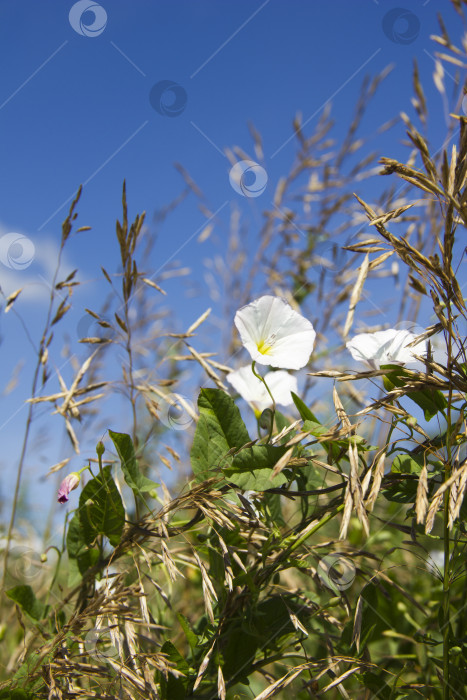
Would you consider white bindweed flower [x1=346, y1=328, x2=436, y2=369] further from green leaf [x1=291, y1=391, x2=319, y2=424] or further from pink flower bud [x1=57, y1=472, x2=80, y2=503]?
pink flower bud [x1=57, y1=472, x2=80, y2=503]

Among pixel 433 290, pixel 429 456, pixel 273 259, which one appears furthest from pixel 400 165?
pixel 273 259

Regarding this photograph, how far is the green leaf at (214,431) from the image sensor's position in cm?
70

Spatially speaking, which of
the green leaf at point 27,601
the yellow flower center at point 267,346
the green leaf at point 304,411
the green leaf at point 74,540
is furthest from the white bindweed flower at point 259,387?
the green leaf at point 27,601

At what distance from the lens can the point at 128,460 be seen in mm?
712

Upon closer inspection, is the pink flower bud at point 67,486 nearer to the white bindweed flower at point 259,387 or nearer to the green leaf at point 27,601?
the green leaf at point 27,601

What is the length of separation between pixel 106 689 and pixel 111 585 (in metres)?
0.11

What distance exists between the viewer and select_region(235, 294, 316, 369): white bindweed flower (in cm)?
80

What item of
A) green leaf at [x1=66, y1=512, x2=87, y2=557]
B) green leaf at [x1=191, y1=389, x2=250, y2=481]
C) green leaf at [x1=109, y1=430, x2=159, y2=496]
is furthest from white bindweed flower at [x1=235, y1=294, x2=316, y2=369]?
green leaf at [x1=66, y1=512, x2=87, y2=557]

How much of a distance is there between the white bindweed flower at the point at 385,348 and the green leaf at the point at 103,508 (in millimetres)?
351

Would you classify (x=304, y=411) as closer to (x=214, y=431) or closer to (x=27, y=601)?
(x=214, y=431)

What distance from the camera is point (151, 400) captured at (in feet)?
2.81

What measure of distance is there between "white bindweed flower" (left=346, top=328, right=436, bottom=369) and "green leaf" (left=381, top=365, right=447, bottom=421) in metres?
0.03

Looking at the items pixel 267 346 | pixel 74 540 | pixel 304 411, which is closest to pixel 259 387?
pixel 267 346

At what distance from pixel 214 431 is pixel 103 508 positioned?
0.18m
